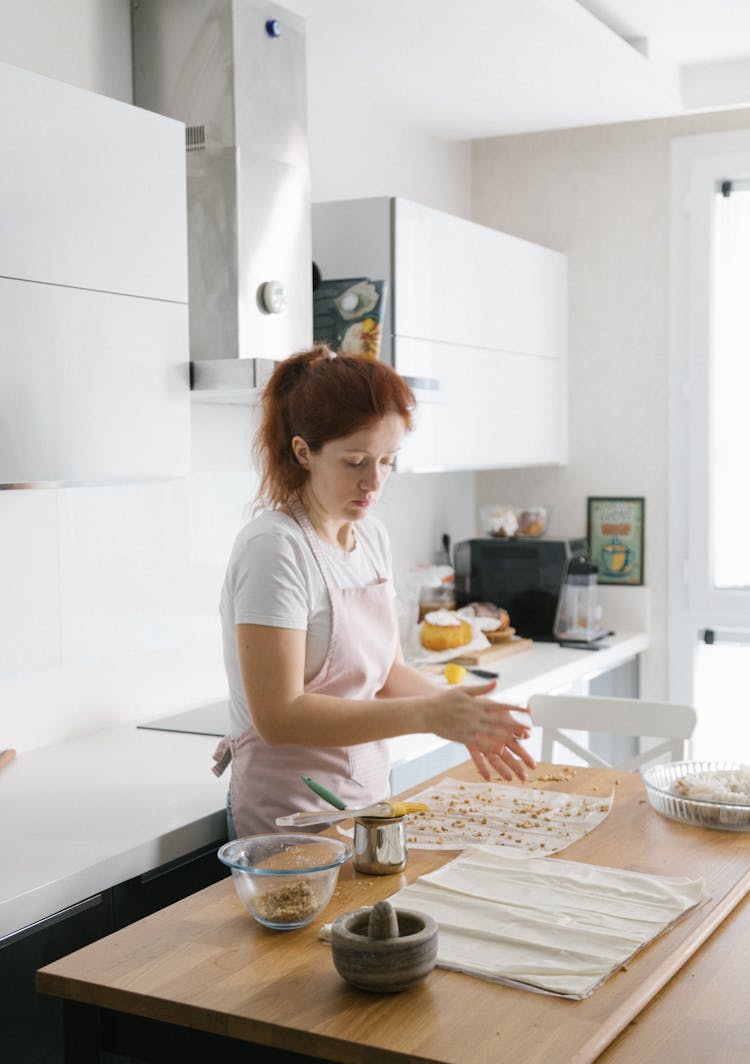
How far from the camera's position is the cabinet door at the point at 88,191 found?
1954 millimetres

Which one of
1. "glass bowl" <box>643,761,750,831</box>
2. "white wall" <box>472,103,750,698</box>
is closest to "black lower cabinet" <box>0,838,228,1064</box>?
"glass bowl" <box>643,761,750,831</box>

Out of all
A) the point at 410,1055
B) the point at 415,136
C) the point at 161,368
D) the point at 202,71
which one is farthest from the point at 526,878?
the point at 415,136

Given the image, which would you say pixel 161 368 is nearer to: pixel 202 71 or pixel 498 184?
pixel 202 71

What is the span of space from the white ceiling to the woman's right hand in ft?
5.85

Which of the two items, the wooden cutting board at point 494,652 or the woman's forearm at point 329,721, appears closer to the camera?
the woman's forearm at point 329,721

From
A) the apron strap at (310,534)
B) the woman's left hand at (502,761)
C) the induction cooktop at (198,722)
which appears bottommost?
the induction cooktop at (198,722)

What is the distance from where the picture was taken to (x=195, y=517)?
3.00 metres

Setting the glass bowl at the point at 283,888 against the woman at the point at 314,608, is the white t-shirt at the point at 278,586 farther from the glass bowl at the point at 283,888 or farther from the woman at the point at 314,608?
the glass bowl at the point at 283,888

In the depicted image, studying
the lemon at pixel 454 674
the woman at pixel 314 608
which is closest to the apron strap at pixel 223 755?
the woman at pixel 314 608

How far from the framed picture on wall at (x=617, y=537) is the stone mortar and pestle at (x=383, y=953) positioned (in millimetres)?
2916

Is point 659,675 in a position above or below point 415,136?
below

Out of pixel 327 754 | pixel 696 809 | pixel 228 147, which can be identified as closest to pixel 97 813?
pixel 327 754

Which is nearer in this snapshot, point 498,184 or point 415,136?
point 415,136

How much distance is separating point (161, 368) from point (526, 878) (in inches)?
46.0
